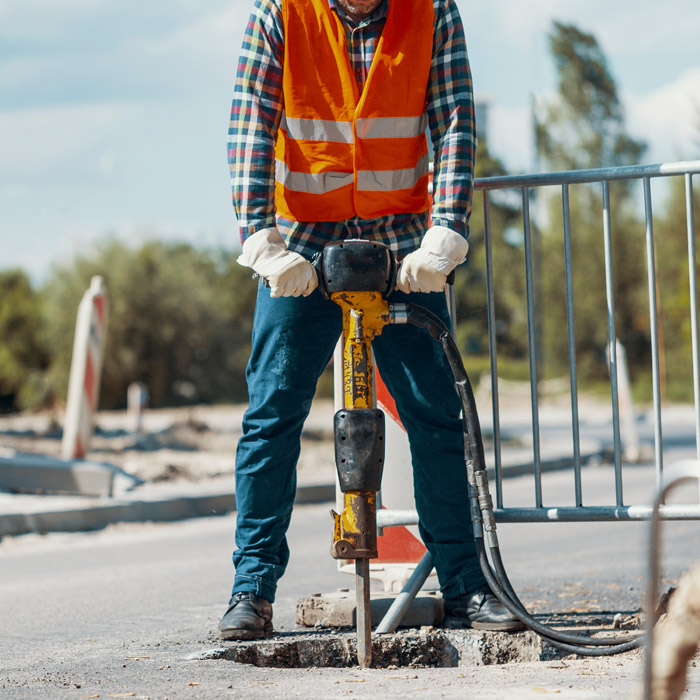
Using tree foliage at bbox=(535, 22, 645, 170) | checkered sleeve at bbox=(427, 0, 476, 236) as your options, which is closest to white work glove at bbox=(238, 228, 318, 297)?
checkered sleeve at bbox=(427, 0, 476, 236)

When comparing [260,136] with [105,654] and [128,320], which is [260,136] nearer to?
[105,654]

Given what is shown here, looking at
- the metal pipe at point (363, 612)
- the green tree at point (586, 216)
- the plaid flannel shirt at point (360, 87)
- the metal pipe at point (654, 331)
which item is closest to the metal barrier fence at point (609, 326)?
the metal pipe at point (654, 331)

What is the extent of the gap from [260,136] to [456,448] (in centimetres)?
118

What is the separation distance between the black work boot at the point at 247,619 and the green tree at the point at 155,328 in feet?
94.5

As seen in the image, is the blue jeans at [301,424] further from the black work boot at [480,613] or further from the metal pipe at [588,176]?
the metal pipe at [588,176]

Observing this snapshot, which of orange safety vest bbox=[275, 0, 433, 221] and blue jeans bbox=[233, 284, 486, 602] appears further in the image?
blue jeans bbox=[233, 284, 486, 602]

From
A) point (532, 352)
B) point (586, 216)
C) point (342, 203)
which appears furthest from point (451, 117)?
point (586, 216)

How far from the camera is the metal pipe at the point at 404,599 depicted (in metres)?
3.77

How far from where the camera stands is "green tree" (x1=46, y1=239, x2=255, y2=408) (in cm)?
3250

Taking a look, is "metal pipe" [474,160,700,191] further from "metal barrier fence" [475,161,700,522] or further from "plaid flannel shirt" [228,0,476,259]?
"plaid flannel shirt" [228,0,476,259]

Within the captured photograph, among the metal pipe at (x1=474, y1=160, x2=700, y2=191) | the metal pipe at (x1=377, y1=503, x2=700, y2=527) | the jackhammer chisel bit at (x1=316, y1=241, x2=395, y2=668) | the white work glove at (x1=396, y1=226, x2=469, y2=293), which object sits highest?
the metal pipe at (x1=474, y1=160, x2=700, y2=191)

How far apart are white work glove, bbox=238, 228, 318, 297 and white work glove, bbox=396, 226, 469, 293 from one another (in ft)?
0.88

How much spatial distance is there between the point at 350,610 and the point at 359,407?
96 centimetres

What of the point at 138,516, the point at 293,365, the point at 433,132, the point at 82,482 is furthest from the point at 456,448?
the point at 82,482
